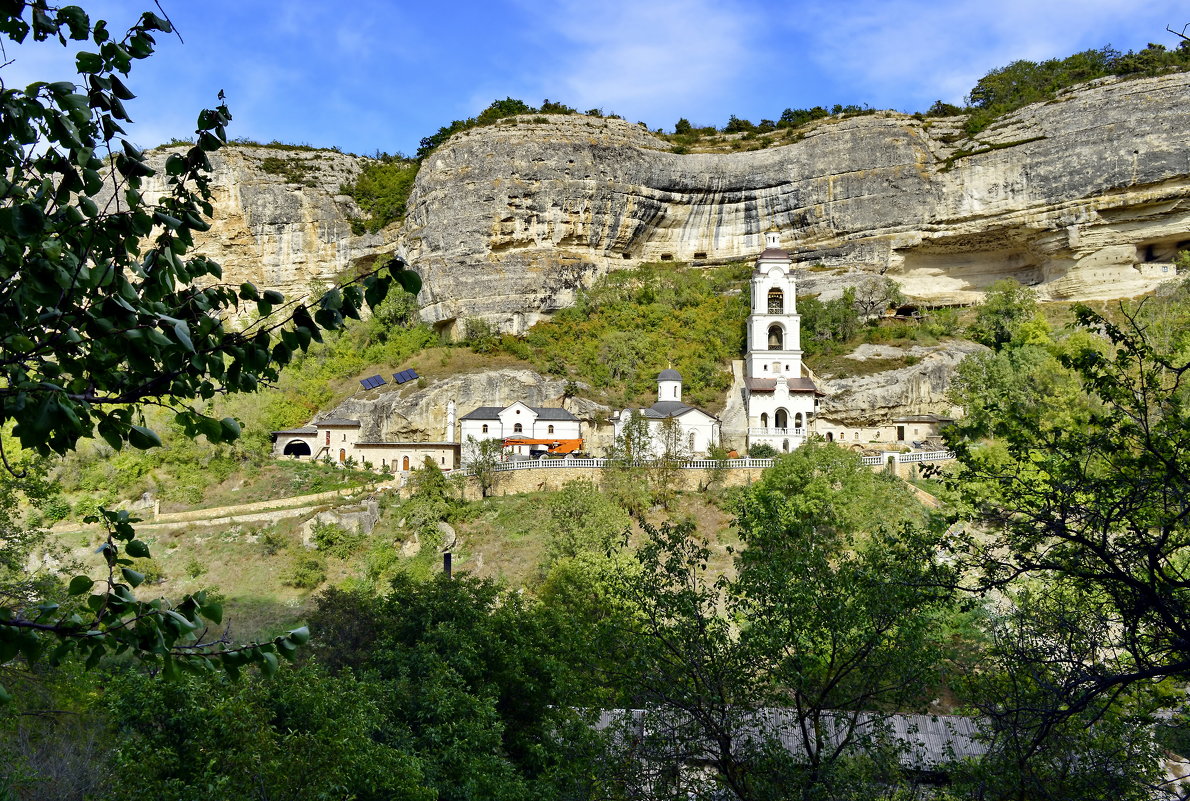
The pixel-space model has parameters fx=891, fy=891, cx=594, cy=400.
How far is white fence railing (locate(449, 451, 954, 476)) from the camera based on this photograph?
33438mm

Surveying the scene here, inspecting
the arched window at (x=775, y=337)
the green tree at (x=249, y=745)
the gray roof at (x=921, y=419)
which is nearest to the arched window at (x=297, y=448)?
the arched window at (x=775, y=337)

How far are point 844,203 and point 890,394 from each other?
596 inches

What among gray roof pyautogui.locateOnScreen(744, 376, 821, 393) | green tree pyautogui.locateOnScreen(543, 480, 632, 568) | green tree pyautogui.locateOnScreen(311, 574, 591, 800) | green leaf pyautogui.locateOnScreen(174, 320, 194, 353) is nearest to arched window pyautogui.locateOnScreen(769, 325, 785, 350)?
gray roof pyautogui.locateOnScreen(744, 376, 821, 393)

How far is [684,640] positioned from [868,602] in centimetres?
229

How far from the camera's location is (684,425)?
3847 centimetres

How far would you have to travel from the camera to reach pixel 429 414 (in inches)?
1593

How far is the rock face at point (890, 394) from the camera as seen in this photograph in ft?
128

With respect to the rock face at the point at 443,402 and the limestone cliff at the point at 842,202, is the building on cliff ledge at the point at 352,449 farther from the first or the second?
the limestone cliff at the point at 842,202

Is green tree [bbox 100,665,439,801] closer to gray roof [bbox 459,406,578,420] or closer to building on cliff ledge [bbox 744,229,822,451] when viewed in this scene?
gray roof [bbox 459,406,578,420]

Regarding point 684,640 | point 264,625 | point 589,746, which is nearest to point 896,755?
point 684,640

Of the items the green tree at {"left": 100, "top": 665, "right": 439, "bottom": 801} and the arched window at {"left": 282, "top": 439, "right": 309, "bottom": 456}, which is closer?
the green tree at {"left": 100, "top": 665, "right": 439, "bottom": 801}

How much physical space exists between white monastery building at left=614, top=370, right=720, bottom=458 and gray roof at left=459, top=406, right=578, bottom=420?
241 centimetres

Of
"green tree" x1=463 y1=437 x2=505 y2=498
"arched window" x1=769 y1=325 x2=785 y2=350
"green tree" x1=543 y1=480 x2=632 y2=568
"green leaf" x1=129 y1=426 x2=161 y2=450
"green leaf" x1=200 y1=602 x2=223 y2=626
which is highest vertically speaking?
"arched window" x1=769 y1=325 x2=785 y2=350

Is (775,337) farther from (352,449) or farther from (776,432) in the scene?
(352,449)
